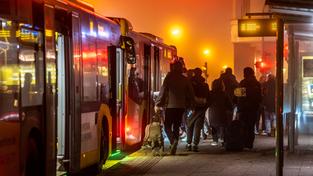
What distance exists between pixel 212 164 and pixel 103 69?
10.1 ft

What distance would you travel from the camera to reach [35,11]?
908 centimetres

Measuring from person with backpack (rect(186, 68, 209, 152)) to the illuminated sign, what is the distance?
4545mm

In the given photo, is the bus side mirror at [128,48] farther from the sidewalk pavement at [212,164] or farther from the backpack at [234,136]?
the backpack at [234,136]

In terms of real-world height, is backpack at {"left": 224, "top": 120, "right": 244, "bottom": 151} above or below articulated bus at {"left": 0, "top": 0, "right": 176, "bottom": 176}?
below

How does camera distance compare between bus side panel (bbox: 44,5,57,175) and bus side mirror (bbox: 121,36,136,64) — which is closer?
bus side panel (bbox: 44,5,57,175)

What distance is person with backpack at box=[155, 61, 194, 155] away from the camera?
51.5 feet

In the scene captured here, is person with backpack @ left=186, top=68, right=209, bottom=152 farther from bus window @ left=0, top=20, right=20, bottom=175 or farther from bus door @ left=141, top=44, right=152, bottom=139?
bus window @ left=0, top=20, right=20, bottom=175

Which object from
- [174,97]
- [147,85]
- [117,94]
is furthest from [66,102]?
[147,85]

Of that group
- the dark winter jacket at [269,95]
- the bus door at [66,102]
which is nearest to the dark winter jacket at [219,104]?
the dark winter jacket at [269,95]

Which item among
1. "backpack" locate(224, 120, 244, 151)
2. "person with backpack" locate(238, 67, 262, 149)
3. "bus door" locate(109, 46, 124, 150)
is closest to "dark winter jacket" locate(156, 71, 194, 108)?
"bus door" locate(109, 46, 124, 150)

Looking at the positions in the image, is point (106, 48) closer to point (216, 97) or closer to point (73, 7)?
point (73, 7)

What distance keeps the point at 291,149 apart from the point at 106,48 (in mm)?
5330

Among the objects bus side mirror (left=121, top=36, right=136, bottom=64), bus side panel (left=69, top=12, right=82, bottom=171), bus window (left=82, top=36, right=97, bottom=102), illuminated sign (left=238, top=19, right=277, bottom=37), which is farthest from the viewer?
bus side mirror (left=121, top=36, right=136, bottom=64)

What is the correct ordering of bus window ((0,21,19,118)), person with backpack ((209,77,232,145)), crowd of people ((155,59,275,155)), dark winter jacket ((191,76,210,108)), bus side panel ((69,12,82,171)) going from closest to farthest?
bus window ((0,21,19,118)), bus side panel ((69,12,82,171)), crowd of people ((155,59,275,155)), dark winter jacket ((191,76,210,108)), person with backpack ((209,77,232,145))
